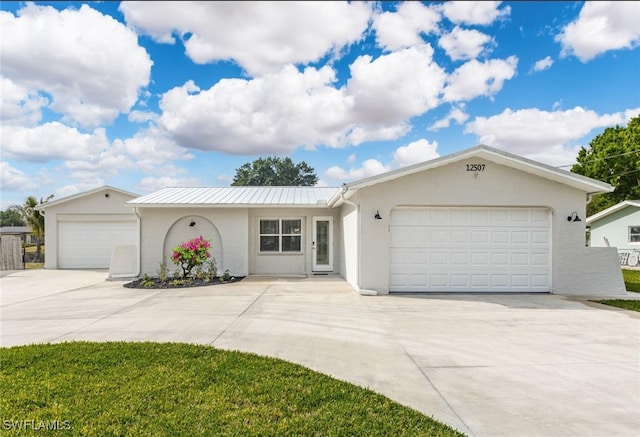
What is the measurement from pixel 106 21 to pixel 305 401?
24.7 feet

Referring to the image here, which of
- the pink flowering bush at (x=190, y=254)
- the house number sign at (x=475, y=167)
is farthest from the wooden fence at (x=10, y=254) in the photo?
the house number sign at (x=475, y=167)

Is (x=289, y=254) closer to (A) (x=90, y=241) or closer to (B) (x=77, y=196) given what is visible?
(A) (x=90, y=241)

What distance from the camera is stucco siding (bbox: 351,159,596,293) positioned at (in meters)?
9.77

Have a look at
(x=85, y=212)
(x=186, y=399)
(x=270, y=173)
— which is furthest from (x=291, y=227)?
(x=270, y=173)

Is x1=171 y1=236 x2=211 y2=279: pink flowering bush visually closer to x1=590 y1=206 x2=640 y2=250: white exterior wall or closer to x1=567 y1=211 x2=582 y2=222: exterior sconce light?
x1=567 y1=211 x2=582 y2=222: exterior sconce light

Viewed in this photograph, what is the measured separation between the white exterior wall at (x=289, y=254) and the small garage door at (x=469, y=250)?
451 cm

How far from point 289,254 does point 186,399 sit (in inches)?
421

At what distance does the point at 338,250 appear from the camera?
14273 millimetres

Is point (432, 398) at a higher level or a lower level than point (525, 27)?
lower

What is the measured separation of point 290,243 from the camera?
564 inches

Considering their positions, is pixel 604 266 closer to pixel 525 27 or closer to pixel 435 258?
pixel 435 258

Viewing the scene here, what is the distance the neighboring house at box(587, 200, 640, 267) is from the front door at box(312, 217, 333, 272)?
652 inches

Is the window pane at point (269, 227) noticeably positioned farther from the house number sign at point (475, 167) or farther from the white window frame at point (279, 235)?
the house number sign at point (475, 167)

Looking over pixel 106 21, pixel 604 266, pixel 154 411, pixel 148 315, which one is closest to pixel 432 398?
pixel 154 411
